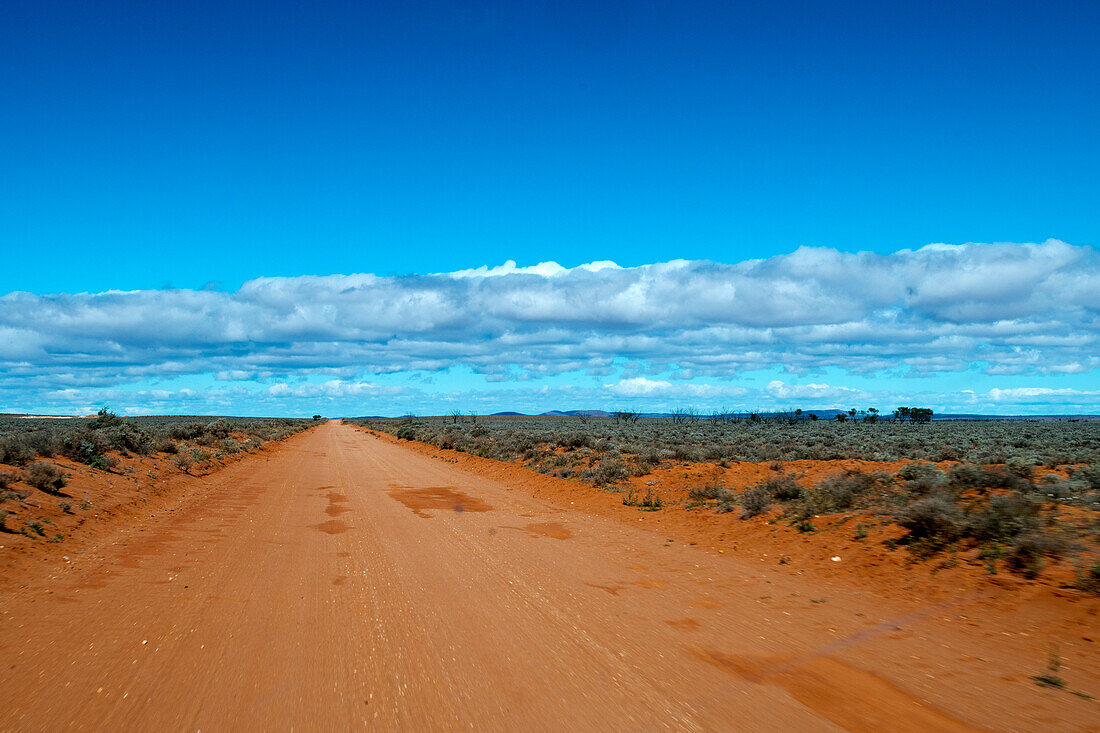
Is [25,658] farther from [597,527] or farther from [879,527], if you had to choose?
[879,527]

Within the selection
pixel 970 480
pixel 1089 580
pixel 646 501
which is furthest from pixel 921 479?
pixel 646 501

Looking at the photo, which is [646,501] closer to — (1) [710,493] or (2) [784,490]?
(1) [710,493]

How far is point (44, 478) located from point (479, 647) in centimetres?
1239

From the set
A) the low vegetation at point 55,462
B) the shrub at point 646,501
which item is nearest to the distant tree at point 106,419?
the low vegetation at point 55,462

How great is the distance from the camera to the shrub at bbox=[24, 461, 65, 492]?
42.5 ft

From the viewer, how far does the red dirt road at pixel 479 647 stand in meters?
4.60

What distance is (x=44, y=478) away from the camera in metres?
13.1

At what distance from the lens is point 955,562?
8.45 m

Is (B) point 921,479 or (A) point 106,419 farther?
(A) point 106,419

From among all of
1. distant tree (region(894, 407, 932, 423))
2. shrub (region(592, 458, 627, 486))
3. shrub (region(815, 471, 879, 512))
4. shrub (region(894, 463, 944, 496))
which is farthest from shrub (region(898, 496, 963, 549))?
distant tree (region(894, 407, 932, 423))

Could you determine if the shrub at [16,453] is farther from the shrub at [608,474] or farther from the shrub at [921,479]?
the shrub at [921,479]

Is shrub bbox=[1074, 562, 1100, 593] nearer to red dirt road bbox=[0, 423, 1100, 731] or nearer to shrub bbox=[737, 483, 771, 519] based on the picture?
red dirt road bbox=[0, 423, 1100, 731]

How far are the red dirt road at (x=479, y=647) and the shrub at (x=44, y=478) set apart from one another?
172 inches

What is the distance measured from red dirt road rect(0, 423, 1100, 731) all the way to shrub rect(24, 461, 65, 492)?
4.36 meters
